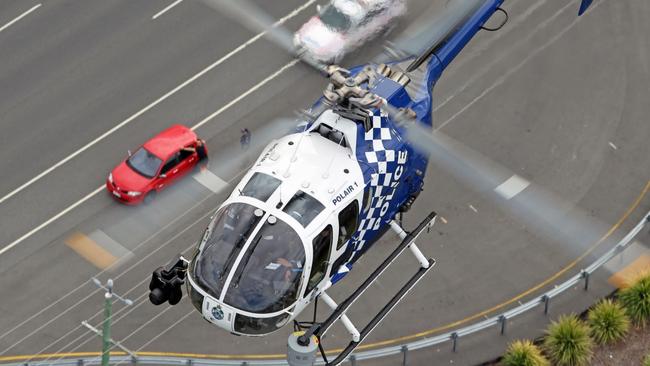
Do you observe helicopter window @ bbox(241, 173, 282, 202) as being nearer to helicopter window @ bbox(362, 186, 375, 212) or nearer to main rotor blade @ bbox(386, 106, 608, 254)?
helicopter window @ bbox(362, 186, 375, 212)

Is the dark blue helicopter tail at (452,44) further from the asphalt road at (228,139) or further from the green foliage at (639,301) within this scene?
the green foliage at (639,301)

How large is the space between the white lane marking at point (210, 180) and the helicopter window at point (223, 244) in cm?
1102

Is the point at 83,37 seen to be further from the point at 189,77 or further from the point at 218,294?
the point at 218,294

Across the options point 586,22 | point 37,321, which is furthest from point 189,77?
point 586,22

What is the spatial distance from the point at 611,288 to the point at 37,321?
658 inches

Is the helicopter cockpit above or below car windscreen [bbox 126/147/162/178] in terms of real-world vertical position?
above

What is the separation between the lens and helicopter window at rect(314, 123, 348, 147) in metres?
34.3

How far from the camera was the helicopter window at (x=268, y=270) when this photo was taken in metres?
32.1

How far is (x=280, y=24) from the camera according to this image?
48688 millimetres

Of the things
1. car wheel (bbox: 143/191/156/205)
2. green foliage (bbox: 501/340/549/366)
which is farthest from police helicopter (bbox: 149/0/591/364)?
car wheel (bbox: 143/191/156/205)

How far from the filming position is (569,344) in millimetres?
39375

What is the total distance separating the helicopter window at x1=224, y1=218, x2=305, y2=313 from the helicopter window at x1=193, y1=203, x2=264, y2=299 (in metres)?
0.26

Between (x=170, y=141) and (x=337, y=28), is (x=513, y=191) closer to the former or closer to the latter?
(x=337, y=28)

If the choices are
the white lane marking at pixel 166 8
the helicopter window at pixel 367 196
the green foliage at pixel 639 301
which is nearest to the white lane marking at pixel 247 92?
the white lane marking at pixel 166 8
